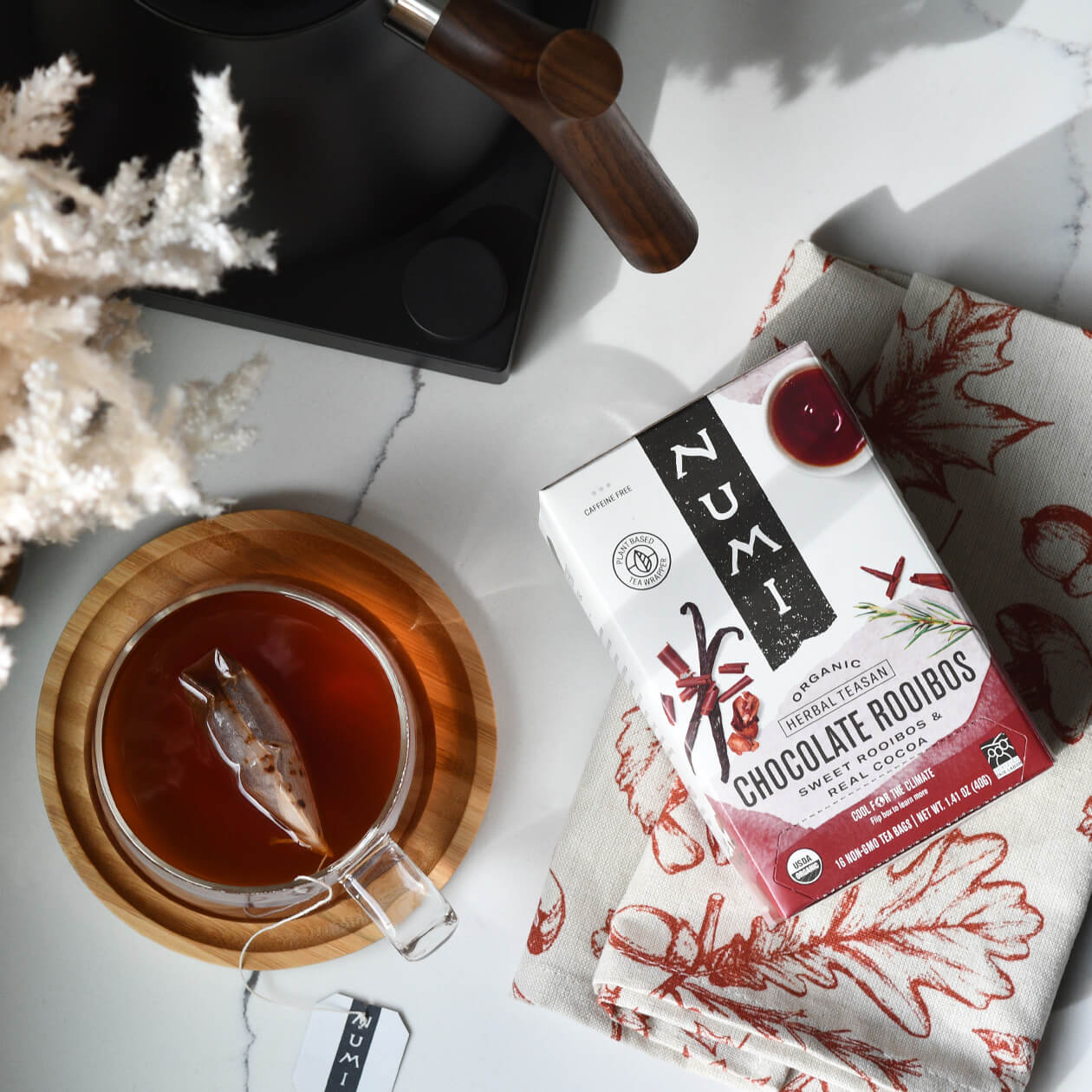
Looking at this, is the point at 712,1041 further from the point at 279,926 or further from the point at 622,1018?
the point at 279,926

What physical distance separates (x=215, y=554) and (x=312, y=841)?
184 mm

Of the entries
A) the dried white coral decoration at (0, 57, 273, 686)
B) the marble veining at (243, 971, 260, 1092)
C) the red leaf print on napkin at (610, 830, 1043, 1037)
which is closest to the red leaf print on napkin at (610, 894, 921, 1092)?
the red leaf print on napkin at (610, 830, 1043, 1037)

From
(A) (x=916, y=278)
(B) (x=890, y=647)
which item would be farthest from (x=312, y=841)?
(A) (x=916, y=278)

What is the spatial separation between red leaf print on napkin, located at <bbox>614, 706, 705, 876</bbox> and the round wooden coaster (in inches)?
3.4

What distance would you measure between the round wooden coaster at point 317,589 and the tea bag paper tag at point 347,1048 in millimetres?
59

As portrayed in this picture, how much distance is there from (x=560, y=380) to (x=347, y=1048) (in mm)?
454

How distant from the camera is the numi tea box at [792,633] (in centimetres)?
48

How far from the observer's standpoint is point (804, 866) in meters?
0.48

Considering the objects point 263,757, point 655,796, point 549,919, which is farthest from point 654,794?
point 263,757

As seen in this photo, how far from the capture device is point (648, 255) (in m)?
0.46

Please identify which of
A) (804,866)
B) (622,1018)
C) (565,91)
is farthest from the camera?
(622,1018)

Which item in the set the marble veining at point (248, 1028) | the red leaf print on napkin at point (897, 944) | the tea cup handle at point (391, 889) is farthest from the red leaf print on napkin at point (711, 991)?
the marble veining at point (248, 1028)

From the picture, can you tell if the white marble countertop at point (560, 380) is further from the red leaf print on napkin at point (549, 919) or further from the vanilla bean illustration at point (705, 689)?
the vanilla bean illustration at point (705, 689)

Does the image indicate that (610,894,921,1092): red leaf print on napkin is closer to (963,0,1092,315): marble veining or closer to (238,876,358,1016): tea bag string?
(238,876,358,1016): tea bag string
